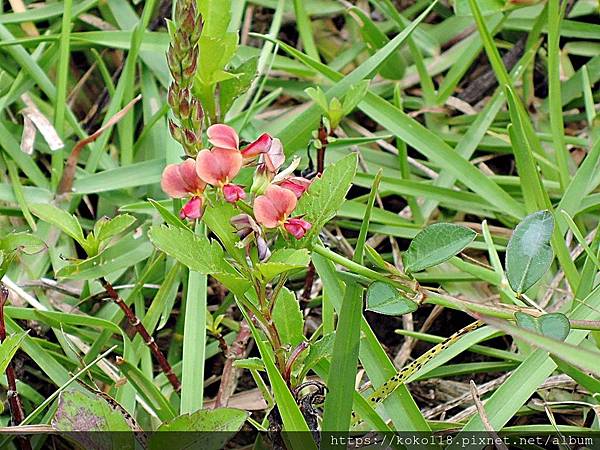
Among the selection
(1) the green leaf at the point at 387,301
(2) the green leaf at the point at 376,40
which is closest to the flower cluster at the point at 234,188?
(1) the green leaf at the point at 387,301

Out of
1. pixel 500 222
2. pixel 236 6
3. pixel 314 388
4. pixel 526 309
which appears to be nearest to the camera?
pixel 526 309

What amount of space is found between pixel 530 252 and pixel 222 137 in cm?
42

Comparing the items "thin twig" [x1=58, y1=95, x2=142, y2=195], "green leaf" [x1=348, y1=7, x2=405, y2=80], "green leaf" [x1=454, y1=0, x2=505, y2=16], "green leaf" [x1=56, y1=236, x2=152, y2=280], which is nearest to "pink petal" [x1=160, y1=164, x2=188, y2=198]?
"green leaf" [x1=56, y1=236, x2=152, y2=280]

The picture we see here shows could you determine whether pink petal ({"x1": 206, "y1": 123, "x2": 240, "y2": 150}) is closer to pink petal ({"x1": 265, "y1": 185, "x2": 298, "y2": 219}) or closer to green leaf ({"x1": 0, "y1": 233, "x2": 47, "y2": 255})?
pink petal ({"x1": 265, "y1": 185, "x2": 298, "y2": 219})

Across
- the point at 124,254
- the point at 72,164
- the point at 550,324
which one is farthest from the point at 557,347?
the point at 72,164

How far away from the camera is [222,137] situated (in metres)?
0.93

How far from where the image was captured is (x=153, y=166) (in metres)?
1.58

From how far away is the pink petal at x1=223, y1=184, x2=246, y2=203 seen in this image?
0.89 metres

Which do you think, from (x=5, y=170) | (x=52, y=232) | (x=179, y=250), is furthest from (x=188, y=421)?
(x=5, y=170)

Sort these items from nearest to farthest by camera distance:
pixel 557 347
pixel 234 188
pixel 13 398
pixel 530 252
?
pixel 557 347
pixel 234 188
pixel 530 252
pixel 13 398

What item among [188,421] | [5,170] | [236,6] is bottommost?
[188,421]

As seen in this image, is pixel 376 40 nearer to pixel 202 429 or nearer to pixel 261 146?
pixel 261 146

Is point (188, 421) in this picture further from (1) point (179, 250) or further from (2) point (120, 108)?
(2) point (120, 108)

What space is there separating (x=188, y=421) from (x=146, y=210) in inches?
24.4
